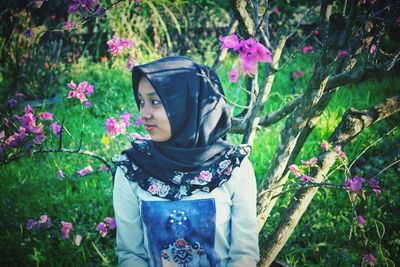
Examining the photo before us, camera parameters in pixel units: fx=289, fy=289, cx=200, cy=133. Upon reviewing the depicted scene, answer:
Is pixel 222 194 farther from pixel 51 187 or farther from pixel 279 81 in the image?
pixel 279 81

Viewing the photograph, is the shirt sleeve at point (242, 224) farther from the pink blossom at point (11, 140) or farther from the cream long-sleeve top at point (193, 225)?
the pink blossom at point (11, 140)

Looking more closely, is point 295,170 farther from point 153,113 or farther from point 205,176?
point 153,113

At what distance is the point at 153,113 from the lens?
4.24 ft

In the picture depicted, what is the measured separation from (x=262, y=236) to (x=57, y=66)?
4809 mm

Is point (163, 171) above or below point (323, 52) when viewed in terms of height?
below

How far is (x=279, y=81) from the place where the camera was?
5008 millimetres

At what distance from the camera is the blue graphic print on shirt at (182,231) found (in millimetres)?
1341

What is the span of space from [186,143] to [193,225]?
38 cm

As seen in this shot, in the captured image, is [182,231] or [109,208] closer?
[182,231]

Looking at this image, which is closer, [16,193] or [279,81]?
[16,193]

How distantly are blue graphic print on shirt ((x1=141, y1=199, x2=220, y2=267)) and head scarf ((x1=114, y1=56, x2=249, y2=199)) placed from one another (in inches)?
2.6

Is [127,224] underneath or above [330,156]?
underneath

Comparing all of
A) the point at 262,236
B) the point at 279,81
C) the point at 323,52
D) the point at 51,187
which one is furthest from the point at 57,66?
the point at 323,52

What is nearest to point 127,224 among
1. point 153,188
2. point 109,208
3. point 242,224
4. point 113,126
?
point 153,188
